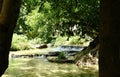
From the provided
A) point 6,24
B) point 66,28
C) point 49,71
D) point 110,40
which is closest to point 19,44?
point 66,28

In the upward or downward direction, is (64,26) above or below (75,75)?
above

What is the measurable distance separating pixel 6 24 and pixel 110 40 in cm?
117

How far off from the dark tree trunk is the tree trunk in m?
0.98

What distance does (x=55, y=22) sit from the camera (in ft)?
68.6

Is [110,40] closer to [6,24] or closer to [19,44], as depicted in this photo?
[6,24]

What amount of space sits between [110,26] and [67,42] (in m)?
34.1

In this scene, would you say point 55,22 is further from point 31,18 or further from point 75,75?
point 75,75

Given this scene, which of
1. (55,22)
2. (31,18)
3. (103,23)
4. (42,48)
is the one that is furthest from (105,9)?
(42,48)

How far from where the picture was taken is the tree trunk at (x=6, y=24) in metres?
3.39

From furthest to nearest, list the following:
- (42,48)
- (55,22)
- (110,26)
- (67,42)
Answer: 1. (67,42)
2. (42,48)
3. (55,22)
4. (110,26)

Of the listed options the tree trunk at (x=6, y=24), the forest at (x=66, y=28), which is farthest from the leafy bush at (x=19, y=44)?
the tree trunk at (x=6, y=24)

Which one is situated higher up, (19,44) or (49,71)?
(19,44)

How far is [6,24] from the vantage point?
3.45 metres

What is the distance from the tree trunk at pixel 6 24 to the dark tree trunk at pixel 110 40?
0.98m
